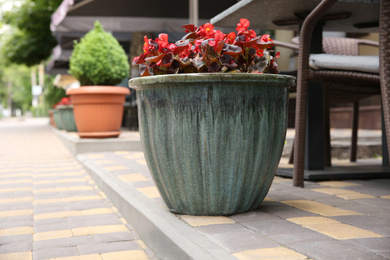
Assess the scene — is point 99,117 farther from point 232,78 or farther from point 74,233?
point 232,78

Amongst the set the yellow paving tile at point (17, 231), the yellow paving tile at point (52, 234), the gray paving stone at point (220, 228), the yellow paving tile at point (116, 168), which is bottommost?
the yellow paving tile at point (17, 231)

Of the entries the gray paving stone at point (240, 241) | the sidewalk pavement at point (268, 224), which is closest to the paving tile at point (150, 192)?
the sidewalk pavement at point (268, 224)

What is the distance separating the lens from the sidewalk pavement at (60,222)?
2.12 meters

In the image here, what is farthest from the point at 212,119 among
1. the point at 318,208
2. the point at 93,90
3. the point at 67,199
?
the point at 93,90

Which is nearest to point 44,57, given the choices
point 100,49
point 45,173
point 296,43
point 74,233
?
point 100,49

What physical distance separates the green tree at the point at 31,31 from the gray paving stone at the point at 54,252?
1383 centimetres

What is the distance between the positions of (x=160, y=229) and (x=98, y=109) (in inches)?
161

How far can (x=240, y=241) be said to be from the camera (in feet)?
5.39

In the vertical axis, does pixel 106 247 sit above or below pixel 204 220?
below

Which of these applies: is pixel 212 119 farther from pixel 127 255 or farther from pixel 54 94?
pixel 54 94

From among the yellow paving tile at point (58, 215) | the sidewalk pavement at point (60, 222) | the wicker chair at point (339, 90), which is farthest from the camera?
the wicker chair at point (339, 90)

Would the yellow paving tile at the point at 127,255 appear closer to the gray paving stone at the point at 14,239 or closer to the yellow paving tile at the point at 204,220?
the yellow paving tile at the point at 204,220

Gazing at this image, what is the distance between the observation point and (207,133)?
190 centimetres

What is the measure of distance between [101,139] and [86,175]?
1387mm
